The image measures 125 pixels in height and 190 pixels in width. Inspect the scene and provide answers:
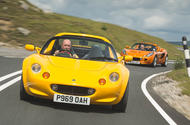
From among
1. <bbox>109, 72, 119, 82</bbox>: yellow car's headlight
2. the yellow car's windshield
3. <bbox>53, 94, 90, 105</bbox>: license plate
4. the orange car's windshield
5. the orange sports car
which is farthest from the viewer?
the orange car's windshield

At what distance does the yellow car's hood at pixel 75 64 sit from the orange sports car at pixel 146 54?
1035cm

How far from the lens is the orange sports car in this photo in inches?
623

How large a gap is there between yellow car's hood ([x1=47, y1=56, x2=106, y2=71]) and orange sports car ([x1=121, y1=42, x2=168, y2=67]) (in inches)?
408

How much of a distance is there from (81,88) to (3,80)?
10.2ft

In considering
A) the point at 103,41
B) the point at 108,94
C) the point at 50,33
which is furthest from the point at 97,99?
the point at 50,33

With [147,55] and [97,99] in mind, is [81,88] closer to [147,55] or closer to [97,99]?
[97,99]

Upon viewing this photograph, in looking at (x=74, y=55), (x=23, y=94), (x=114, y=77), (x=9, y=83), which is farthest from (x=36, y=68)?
(x=9, y=83)

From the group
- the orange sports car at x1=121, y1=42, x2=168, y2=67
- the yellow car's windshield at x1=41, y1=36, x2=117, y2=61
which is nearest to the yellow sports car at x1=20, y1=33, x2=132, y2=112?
the yellow car's windshield at x1=41, y1=36, x2=117, y2=61

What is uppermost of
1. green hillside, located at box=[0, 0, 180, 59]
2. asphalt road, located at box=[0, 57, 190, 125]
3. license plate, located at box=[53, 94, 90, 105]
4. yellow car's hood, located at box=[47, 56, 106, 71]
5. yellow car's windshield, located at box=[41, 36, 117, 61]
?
green hillside, located at box=[0, 0, 180, 59]

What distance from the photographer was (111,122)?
450 centimetres

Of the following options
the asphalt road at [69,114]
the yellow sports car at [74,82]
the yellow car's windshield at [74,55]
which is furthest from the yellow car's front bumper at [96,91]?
the yellow car's windshield at [74,55]

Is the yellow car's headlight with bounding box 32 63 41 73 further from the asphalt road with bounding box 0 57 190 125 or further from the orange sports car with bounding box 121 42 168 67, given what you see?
the orange sports car with bounding box 121 42 168 67

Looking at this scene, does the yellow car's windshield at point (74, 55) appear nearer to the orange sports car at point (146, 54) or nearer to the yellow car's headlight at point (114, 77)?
the yellow car's headlight at point (114, 77)

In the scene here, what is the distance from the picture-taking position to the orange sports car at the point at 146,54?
1584 cm
